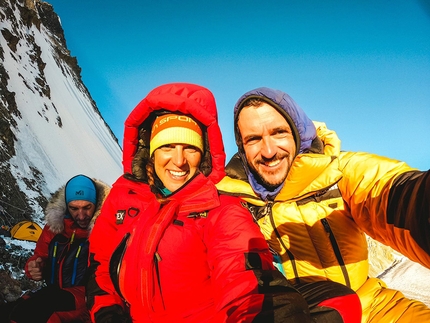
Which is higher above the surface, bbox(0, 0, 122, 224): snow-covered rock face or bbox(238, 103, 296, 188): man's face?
bbox(0, 0, 122, 224): snow-covered rock face

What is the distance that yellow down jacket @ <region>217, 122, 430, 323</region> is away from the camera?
1.60 metres

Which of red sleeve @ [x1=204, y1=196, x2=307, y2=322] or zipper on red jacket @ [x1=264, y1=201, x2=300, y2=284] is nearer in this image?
red sleeve @ [x1=204, y1=196, x2=307, y2=322]

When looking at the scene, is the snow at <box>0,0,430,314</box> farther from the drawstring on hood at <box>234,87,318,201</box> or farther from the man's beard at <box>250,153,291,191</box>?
the drawstring on hood at <box>234,87,318,201</box>

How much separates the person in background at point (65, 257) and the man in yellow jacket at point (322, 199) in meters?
2.18

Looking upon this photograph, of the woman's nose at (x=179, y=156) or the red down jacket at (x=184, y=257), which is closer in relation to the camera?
the red down jacket at (x=184, y=257)

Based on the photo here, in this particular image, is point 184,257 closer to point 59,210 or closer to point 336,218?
point 336,218

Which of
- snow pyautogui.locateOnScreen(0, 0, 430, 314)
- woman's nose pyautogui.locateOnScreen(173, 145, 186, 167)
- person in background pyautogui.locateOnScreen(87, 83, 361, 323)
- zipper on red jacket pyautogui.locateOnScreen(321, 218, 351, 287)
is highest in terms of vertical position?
snow pyautogui.locateOnScreen(0, 0, 430, 314)

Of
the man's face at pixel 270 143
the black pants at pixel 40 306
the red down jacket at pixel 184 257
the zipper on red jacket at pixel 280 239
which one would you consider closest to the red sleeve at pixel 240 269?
the red down jacket at pixel 184 257

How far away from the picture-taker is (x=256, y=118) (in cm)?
227

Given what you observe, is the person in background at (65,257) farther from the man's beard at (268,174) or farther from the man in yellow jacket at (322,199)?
the man's beard at (268,174)

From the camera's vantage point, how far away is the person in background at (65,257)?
2.79 metres

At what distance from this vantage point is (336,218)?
194cm

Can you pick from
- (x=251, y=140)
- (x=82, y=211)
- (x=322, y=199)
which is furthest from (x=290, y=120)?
(x=82, y=211)

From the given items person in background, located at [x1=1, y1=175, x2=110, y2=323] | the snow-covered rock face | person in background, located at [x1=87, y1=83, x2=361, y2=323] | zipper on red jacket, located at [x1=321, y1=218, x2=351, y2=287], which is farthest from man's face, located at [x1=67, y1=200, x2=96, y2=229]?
the snow-covered rock face
